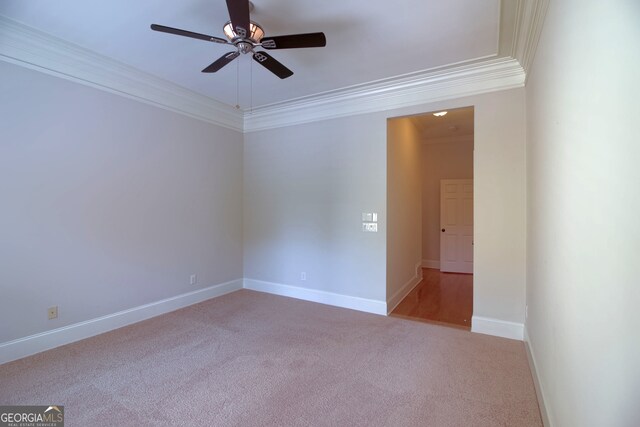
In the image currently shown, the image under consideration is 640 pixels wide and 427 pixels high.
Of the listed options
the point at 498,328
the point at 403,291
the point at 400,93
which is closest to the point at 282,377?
the point at 498,328

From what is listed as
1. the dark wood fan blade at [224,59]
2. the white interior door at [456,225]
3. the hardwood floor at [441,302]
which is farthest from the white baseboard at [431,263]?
the dark wood fan blade at [224,59]

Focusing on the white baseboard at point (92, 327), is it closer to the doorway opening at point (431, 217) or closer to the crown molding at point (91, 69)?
the crown molding at point (91, 69)

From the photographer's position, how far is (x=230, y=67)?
322cm

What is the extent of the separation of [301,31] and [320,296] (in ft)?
10.8

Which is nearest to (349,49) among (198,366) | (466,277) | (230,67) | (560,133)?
(230,67)

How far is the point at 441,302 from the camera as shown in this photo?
428 cm

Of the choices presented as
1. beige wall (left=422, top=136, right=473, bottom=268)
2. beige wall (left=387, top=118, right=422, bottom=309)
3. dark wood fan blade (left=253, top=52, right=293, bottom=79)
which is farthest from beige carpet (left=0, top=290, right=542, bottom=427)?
beige wall (left=422, top=136, right=473, bottom=268)

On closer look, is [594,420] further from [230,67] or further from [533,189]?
[230,67]

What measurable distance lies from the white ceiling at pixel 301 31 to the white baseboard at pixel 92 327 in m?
2.81

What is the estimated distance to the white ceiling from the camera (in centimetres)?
226

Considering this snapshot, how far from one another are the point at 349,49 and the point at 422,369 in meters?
3.02

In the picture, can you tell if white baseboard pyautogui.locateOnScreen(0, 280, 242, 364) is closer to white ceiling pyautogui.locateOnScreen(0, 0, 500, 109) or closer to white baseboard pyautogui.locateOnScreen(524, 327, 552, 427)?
white ceiling pyautogui.locateOnScreen(0, 0, 500, 109)

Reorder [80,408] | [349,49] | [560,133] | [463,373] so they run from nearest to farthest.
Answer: [560,133] → [80,408] → [463,373] → [349,49]

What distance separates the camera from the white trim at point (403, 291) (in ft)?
12.8
